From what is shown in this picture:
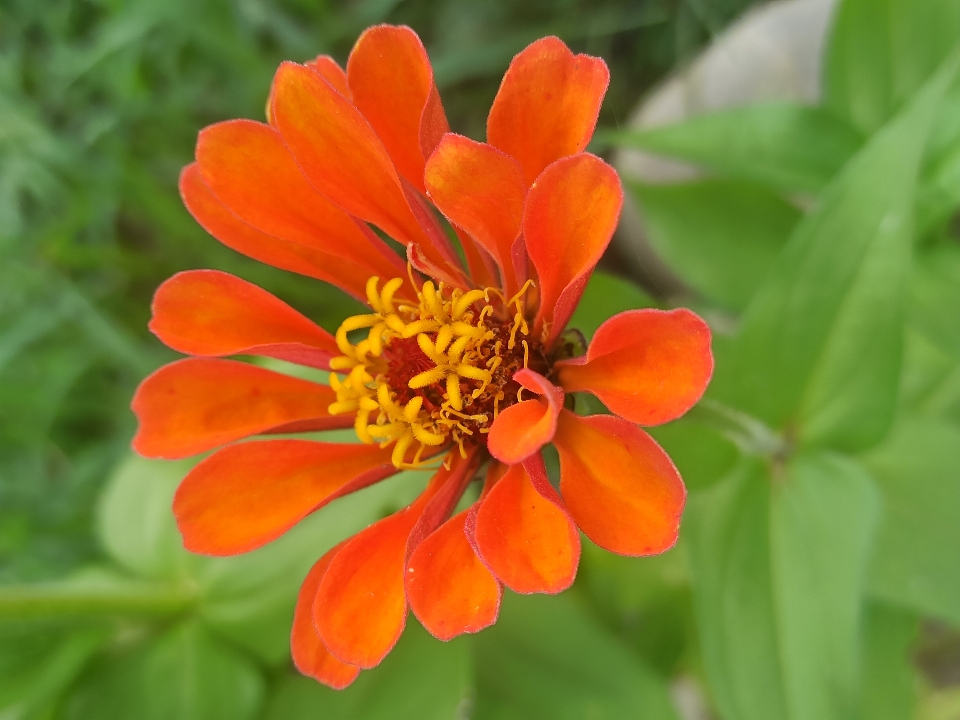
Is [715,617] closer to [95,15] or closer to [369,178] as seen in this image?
[369,178]

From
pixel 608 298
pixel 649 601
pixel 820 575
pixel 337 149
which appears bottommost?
pixel 649 601

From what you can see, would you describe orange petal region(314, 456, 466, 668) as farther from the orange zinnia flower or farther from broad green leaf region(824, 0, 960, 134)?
broad green leaf region(824, 0, 960, 134)

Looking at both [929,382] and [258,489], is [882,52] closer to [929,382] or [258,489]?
[929,382]

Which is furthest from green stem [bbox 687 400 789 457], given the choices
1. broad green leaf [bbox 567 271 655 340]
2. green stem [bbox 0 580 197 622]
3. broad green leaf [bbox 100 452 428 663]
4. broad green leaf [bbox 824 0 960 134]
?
green stem [bbox 0 580 197 622]

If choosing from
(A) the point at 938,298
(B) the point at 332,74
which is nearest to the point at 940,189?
(A) the point at 938,298

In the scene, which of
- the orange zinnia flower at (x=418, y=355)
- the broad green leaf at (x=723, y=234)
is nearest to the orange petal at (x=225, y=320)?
the orange zinnia flower at (x=418, y=355)
